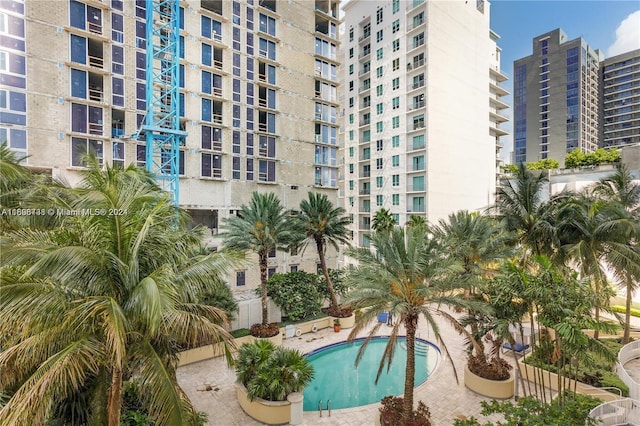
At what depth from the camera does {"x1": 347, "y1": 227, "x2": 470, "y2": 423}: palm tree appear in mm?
11672

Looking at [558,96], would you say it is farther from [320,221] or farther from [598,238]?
[320,221]

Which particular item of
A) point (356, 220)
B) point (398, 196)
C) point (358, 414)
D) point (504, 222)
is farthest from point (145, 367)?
point (356, 220)

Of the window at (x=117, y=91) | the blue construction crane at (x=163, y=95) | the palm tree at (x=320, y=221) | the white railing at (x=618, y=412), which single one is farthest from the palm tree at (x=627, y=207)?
the window at (x=117, y=91)

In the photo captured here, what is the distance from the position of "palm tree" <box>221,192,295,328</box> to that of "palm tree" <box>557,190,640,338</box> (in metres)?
15.7

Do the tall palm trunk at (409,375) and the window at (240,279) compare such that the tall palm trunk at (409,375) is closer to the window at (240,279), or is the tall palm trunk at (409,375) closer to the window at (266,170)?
the window at (240,279)

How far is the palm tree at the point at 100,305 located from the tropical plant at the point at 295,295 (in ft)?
47.9

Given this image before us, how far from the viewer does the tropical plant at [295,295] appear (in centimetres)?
2239

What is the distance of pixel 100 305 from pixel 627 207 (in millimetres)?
27466

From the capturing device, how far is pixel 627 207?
821 inches

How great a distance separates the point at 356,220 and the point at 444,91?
20.8m

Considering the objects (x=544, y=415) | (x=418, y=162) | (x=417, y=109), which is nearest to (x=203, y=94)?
(x=417, y=109)

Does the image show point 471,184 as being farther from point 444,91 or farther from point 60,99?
point 60,99

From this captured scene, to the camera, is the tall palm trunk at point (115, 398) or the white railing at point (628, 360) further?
the white railing at point (628, 360)

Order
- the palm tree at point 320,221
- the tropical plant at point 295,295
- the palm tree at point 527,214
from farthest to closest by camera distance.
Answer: the palm tree at point 320,221, the tropical plant at point 295,295, the palm tree at point 527,214
